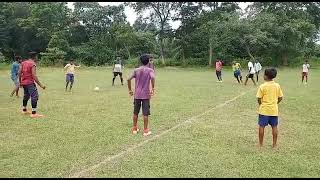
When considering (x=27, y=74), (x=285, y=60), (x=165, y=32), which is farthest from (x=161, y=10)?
(x=27, y=74)

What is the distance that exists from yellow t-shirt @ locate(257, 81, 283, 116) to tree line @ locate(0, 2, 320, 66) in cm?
Result: 3610

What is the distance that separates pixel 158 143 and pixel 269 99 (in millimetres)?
2413

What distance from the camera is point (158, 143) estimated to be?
8.48 meters

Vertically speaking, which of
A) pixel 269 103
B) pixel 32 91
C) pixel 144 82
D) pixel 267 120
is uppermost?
pixel 144 82

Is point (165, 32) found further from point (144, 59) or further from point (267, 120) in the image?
point (267, 120)

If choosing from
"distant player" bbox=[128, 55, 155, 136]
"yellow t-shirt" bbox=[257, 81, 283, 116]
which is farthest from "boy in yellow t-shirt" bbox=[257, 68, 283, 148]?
"distant player" bbox=[128, 55, 155, 136]

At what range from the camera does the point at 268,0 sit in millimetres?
50156

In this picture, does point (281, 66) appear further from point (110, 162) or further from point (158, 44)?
point (110, 162)

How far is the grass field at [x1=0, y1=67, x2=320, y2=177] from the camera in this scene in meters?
6.69

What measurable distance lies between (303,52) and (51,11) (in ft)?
104

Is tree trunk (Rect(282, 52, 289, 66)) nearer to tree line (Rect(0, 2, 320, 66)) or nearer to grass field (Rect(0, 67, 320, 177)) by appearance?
tree line (Rect(0, 2, 320, 66))

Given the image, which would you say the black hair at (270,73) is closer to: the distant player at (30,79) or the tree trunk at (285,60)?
the distant player at (30,79)

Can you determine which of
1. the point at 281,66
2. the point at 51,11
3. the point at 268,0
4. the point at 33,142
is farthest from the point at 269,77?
the point at 51,11

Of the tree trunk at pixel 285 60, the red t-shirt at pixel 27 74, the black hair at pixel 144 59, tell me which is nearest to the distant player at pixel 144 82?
the black hair at pixel 144 59
